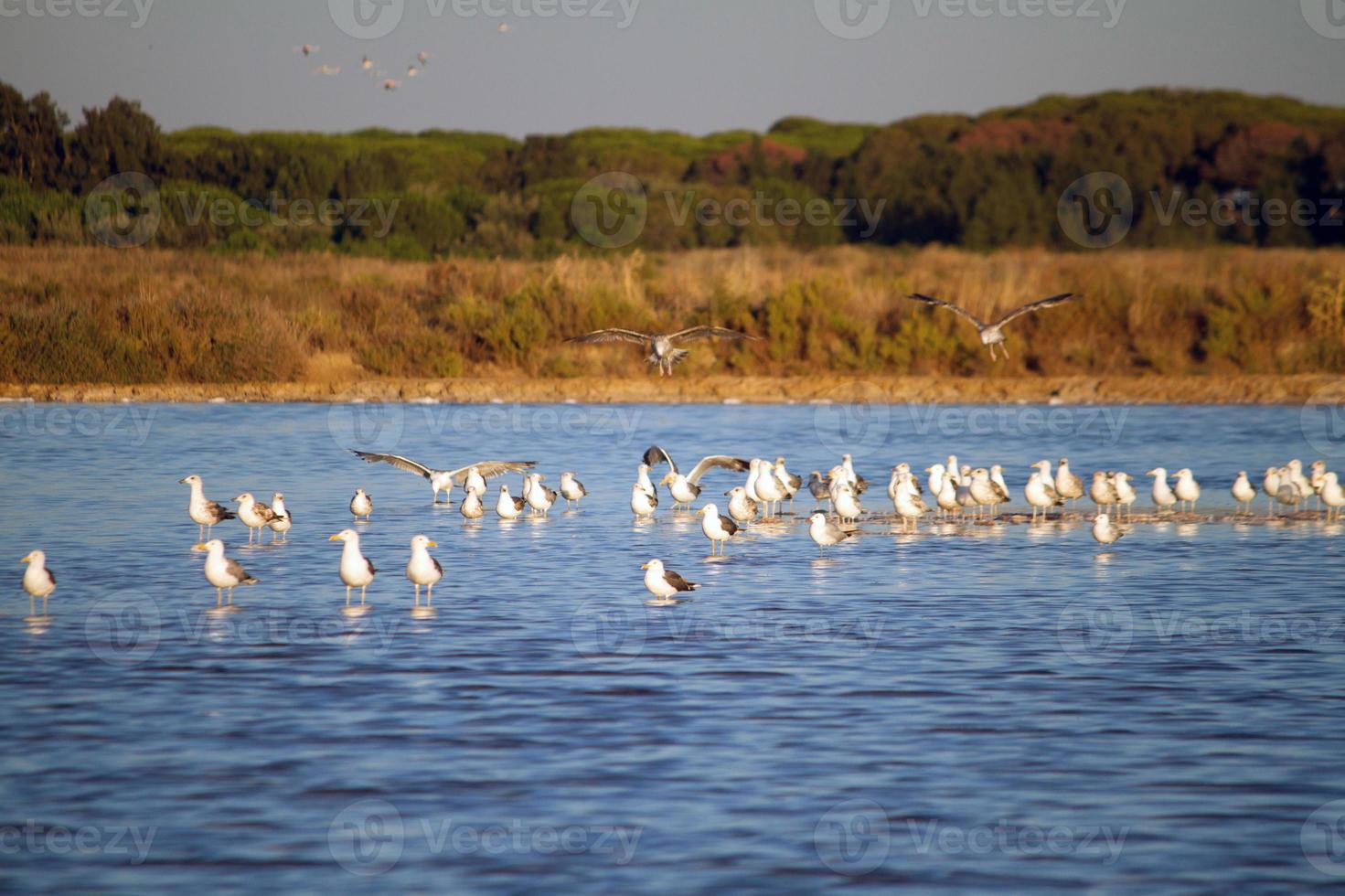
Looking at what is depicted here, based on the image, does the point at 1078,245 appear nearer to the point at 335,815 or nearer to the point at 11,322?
the point at 11,322

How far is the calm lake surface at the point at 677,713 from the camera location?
27.4 feet

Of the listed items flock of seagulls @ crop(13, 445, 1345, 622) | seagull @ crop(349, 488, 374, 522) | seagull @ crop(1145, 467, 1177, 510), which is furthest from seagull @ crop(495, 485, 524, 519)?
seagull @ crop(1145, 467, 1177, 510)

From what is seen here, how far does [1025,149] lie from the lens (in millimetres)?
87000

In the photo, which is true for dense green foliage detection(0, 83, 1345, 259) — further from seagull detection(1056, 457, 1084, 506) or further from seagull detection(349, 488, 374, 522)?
seagull detection(1056, 457, 1084, 506)

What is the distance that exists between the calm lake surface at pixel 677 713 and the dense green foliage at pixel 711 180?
3376cm

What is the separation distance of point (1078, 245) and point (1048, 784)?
6283 cm

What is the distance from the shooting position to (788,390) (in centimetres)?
3672

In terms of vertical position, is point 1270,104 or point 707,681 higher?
point 1270,104

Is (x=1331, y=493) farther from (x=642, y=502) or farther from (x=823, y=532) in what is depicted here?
(x=642, y=502)

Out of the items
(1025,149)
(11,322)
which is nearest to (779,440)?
(11,322)

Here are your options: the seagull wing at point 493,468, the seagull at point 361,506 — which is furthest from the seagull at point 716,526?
the seagull at point 361,506

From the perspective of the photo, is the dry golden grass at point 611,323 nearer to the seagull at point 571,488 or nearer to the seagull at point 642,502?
the seagull at point 571,488

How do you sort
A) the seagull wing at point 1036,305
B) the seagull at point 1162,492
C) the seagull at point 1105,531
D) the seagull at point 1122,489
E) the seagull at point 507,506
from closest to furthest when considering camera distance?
1. the seagull at point 1105,531
2. the seagull at point 1122,489
3. the seagull at point 507,506
4. the seagull at point 1162,492
5. the seagull wing at point 1036,305

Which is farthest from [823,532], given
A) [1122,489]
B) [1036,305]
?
[1036,305]
